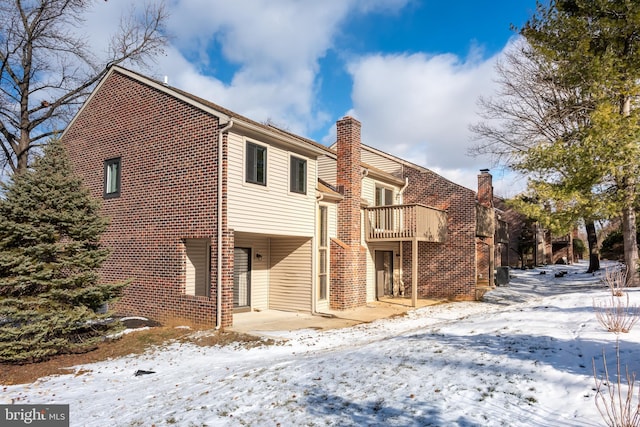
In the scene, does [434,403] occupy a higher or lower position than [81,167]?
lower

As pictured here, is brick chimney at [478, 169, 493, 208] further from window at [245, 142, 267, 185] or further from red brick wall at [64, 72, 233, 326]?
red brick wall at [64, 72, 233, 326]

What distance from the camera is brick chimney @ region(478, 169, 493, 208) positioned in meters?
22.9

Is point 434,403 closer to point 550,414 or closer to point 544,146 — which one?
point 550,414

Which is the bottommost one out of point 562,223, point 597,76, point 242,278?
point 242,278

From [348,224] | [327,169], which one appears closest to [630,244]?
[348,224]

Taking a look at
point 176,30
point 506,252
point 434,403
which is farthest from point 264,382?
point 506,252

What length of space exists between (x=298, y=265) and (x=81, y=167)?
839cm

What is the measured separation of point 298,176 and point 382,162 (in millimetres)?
7754

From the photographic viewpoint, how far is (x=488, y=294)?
18703 mm

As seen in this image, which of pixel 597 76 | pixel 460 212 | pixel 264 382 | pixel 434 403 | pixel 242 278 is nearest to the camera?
pixel 434 403

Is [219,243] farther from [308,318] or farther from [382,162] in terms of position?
[382,162]

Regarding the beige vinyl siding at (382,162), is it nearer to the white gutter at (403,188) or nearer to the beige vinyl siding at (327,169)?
the white gutter at (403,188)

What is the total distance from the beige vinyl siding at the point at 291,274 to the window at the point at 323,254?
0.61m

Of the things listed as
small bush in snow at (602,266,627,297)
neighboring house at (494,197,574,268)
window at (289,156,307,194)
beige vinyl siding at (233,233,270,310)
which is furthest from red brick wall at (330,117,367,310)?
neighboring house at (494,197,574,268)
